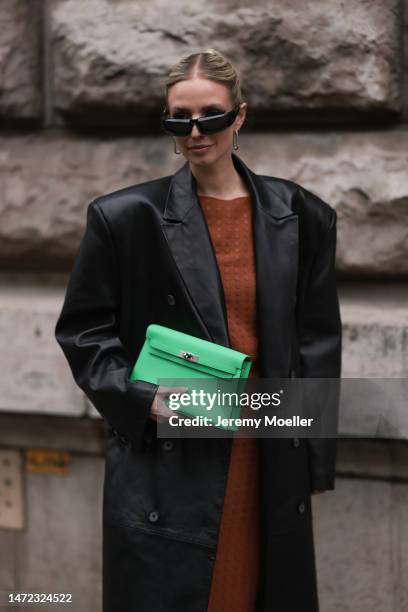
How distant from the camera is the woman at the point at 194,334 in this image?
1.74m

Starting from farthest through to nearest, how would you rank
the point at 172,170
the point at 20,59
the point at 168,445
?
the point at 20,59 < the point at 172,170 < the point at 168,445

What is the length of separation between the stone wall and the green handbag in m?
0.88

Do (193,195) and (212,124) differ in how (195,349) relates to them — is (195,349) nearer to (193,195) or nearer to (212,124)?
(193,195)

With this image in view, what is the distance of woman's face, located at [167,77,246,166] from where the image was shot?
1.68m

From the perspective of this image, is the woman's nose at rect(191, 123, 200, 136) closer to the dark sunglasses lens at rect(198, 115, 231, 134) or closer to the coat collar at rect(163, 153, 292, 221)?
the dark sunglasses lens at rect(198, 115, 231, 134)

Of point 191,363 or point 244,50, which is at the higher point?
point 244,50

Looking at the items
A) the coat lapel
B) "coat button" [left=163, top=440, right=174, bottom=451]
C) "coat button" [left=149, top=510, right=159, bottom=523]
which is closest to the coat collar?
the coat lapel

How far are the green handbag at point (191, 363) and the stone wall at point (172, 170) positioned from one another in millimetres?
881

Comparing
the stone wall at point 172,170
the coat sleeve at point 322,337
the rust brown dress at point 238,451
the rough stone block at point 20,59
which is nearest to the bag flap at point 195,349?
the rust brown dress at point 238,451

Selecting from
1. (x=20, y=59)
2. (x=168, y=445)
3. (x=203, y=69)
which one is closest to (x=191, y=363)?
(x=168, y=445)

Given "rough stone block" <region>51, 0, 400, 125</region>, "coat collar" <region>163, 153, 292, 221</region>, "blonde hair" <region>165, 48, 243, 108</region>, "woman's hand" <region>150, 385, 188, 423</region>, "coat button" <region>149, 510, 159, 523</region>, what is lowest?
"coat button" <region>149, 510, 159, 523</region>

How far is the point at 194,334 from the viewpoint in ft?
5.78

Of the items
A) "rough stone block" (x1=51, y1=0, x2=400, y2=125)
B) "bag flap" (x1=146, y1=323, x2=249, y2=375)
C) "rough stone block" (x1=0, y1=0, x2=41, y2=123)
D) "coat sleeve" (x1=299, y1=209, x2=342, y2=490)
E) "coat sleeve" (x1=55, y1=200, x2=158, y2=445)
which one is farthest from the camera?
"rough stone block" (x1=0, y1=0, x2=41, y2=123)

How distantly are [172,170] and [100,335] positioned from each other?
38.0 inches
